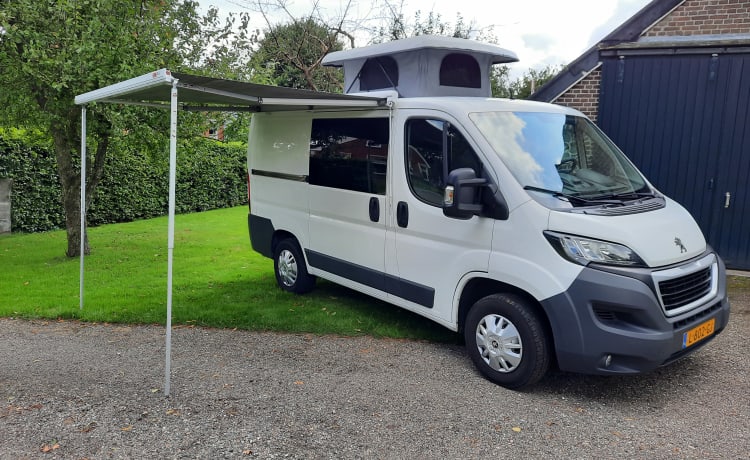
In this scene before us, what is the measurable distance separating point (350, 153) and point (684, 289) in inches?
125

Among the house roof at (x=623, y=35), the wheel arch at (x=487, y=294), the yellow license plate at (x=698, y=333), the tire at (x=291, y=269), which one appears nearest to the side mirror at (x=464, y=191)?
the wheel arch at (x=487, y=294)

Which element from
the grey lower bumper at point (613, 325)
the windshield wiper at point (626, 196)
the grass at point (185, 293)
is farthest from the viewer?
the grass at point (185, 293)

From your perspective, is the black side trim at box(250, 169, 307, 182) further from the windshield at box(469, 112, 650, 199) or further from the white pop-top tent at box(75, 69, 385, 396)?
the windshield at box(469, 112, 650, 199)

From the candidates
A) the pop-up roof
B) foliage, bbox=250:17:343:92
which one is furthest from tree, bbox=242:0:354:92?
the pop-up roof

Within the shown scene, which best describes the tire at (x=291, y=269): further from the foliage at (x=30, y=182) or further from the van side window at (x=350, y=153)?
the foliage at (x=30, y=182)

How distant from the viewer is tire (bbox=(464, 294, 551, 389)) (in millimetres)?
4156

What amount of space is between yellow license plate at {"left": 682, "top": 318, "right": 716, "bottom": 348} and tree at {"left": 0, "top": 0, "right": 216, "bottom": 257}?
22.9 ft

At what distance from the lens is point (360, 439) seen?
3719 millimetres

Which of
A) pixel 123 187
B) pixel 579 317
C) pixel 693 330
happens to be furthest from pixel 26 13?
pixel 693 330

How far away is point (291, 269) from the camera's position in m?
6.93

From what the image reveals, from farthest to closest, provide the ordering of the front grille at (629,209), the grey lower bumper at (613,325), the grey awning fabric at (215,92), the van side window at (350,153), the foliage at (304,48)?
the foliage at (304,48), the van side window at (350,153), the grey awning fabric at (215,92), the front grille at (629,209), the grey lower bumper at (613,325)

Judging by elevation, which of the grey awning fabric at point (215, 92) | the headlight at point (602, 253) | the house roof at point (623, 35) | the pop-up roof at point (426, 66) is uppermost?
the house roof at point (623, 35)

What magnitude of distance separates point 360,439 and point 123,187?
38.8ft

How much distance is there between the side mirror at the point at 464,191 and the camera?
13.9 ft
